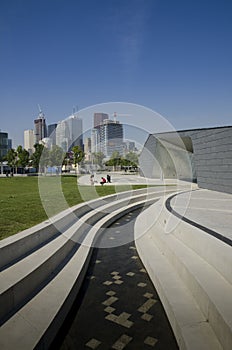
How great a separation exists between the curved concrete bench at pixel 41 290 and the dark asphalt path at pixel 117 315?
0.23m

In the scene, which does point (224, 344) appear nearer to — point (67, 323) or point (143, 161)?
point (67, 323)

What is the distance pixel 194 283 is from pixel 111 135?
18.2 feet

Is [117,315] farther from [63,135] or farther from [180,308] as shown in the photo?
[63,135]

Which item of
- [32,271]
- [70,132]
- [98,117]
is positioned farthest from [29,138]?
[32,271]

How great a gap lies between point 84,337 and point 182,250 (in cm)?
287

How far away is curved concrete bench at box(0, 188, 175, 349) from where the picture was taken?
3.29 meters

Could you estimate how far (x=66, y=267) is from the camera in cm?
540

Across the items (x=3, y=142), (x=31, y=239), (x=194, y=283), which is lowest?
(x=194, y=283)

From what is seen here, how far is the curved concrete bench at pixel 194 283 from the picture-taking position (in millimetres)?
3279

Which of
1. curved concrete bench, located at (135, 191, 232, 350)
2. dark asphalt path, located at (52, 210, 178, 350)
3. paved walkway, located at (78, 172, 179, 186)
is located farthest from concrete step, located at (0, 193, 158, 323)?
paved walkway, located at (78, 172, 179, 186)

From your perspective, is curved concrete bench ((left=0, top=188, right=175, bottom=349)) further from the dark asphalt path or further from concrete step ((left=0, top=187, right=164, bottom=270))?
the dark asphalt path

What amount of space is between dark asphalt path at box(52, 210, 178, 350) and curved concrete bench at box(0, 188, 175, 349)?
0.75ft

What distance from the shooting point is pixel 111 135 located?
871cm

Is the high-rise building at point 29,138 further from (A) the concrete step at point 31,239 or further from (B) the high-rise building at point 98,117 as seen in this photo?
(B) the high-rise building at point 98,117
